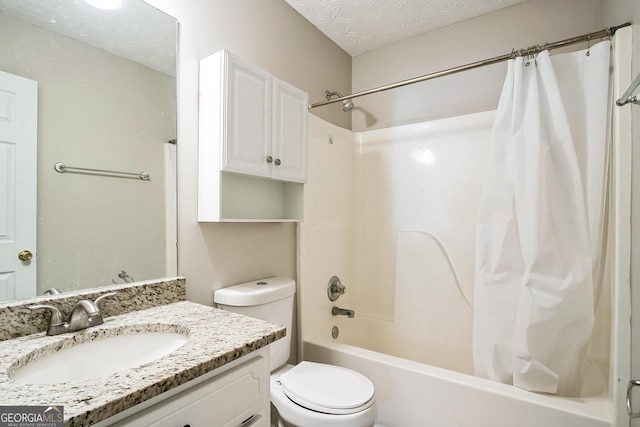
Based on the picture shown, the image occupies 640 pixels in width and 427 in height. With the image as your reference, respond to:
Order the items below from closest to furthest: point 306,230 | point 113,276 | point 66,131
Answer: point 66,131 → point 113,276 → point 306,230

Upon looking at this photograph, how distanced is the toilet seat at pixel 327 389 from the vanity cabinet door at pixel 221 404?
0.33 metres

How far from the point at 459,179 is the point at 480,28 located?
98 cm

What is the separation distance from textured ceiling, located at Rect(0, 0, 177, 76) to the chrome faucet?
844 mm

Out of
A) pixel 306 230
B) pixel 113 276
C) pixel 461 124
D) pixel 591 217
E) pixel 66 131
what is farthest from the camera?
pixel 461 124

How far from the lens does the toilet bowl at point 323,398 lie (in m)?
1.11

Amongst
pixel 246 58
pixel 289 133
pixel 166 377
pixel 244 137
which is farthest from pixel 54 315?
pixel 246 58

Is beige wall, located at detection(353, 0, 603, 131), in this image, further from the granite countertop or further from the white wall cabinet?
the granite countertop

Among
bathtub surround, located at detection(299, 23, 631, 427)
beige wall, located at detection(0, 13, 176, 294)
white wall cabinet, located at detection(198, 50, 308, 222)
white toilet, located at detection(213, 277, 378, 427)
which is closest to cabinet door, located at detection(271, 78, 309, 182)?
white wall cabinet, located at detection(198, 50, 308, 222)

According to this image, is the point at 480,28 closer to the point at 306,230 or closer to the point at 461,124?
the point at 461,124

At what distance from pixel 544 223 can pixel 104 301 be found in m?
1.68

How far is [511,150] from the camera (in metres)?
1.40

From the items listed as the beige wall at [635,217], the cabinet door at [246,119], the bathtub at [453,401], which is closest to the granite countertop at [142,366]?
the cabinet door at [246,119]

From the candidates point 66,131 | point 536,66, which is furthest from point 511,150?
point 66,131

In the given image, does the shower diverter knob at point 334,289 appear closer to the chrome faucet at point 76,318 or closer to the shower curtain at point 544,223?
the shower curtain at point 544,223
